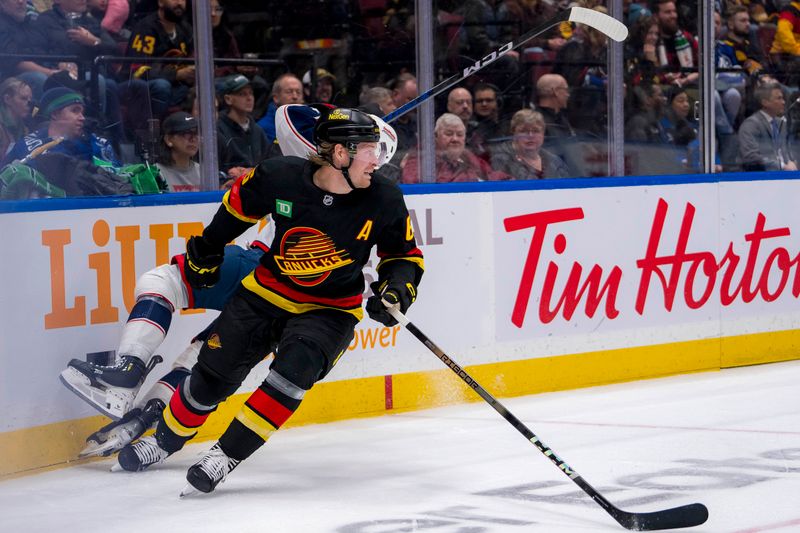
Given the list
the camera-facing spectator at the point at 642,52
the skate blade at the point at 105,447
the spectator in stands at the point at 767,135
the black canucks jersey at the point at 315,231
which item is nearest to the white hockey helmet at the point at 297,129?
the black canucks jersey at the point at 315,231

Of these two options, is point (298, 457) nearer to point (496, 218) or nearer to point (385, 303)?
point (385, 303)

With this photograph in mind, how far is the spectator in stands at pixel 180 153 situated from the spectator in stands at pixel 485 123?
53.7 inches

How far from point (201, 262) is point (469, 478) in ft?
3.49

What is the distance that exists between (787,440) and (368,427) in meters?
1.52

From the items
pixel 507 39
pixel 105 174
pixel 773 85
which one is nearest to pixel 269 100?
pixel 105 174

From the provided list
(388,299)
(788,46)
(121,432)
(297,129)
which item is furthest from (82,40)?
(788,46)

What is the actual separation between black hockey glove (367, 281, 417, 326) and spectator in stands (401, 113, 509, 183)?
185cm

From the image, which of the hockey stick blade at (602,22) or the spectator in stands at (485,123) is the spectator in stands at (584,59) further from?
the hockey stick blade at (602,22)

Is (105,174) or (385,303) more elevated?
(105,174)

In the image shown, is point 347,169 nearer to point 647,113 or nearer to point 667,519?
point 667,519

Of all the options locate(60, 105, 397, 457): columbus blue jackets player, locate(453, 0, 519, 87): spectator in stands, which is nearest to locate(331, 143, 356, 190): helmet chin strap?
locate(60, 105, 397, 457): columbus blue jackets player

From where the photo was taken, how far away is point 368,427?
5.24 metres

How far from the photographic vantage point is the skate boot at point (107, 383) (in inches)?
173

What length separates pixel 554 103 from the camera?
6.31 m
